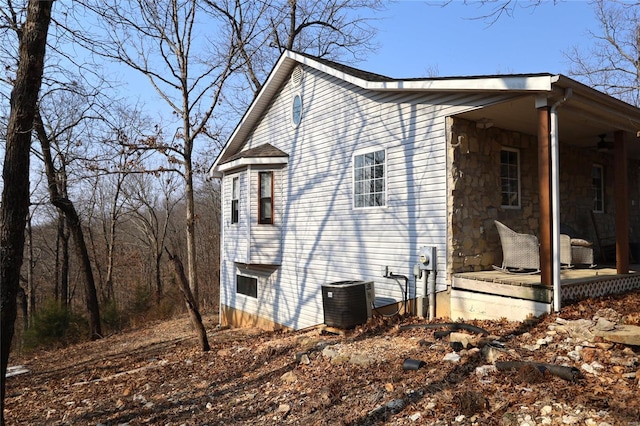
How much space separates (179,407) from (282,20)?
18524 mm

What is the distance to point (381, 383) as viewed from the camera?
4.56 metres

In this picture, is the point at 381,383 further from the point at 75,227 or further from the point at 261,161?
the point at 75,227

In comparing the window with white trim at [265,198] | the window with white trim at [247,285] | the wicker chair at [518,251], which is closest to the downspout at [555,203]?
the wicker chair at [518,251]

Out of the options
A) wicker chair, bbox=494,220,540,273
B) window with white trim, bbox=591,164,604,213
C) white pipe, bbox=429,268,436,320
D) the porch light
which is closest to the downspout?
wicker chair, bbox=494,220,540,273

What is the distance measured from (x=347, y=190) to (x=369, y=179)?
0.65 m

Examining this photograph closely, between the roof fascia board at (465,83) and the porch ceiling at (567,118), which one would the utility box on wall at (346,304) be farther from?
the roof fascia board at (465,83)

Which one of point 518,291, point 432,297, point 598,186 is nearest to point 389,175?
point 432,297

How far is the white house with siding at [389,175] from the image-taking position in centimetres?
687

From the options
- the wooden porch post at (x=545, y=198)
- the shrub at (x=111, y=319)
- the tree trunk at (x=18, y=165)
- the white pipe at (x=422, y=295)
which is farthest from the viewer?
the shrub at (x=111, y=319)

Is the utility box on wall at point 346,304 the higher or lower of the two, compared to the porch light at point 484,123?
lower

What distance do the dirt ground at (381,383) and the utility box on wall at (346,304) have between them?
23 cm

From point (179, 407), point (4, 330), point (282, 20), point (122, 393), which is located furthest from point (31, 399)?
point (282, 20)

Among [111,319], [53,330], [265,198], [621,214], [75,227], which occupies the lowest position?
[111,319]

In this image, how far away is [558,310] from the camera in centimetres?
554
